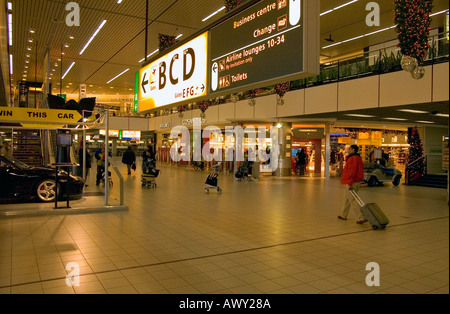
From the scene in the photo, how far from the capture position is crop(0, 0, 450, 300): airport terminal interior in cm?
388

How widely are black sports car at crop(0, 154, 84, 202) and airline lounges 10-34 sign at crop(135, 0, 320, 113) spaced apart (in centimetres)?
526

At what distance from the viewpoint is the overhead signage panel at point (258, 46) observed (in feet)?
10.4

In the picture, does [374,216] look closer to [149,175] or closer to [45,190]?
[45,190]

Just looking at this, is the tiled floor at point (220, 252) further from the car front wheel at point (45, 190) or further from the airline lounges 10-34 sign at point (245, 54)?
the car front wheel at point (45, 190)

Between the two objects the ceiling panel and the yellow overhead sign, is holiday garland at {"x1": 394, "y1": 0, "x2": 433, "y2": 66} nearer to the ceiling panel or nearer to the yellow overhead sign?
the ceiling panel

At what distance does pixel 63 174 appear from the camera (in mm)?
9547

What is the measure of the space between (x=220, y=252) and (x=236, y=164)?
51.5 feet

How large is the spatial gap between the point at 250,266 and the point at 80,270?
7.20 ft

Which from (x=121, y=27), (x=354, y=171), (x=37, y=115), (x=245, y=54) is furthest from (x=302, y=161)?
(x=245, y=54)

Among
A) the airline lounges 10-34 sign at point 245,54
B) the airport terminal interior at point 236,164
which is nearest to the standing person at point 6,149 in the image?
the airport terminal interior at point 236,164

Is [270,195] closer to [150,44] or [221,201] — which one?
[221,201]

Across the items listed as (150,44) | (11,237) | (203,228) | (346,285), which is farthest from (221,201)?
(150,44)

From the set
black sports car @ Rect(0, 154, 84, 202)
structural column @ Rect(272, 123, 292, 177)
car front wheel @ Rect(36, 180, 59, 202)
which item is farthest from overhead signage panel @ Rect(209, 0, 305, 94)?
structural column @ Rect(272, 123, 292, 177)

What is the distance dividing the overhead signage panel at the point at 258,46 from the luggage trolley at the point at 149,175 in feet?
32.4
